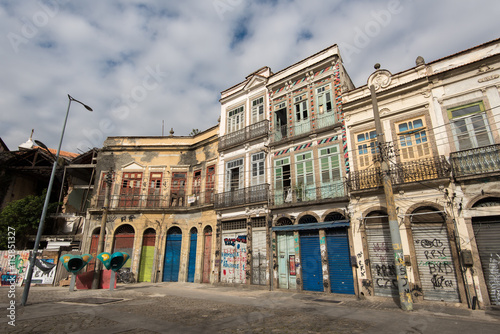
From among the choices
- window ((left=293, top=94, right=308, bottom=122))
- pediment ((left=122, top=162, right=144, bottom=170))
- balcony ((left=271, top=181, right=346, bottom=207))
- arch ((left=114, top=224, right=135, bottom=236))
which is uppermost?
window ((left=293, top=94, right=308, bottom=122))

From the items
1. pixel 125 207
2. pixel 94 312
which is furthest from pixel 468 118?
pixel 125 207

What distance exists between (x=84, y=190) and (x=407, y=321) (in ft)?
85.6

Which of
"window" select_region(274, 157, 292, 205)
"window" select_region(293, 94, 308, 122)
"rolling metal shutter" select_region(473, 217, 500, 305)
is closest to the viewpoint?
"rolling metal shutter" select_region(473, 217, 500, 305)

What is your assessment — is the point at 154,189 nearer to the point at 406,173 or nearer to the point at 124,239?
the point at 124,239

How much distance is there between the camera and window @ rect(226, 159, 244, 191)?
18.9 m

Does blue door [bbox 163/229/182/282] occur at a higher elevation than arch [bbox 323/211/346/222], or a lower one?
lower

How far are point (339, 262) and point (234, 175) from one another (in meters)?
8.89

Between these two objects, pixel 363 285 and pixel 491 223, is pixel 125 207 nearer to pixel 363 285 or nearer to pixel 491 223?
pixel 363 285

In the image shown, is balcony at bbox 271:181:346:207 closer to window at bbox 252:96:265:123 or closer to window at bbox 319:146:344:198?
window at bbox 319:146:344:198

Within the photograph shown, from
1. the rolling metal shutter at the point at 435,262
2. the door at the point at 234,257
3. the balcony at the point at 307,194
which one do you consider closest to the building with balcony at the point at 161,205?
the door at the point at 234,257

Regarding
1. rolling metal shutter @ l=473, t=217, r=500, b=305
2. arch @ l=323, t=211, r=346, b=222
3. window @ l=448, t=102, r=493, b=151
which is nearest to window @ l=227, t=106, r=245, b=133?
arch @ l=323, t=211, r=346, b=222

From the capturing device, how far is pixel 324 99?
16.3 metres

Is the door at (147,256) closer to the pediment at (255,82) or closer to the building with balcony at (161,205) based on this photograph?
the building with balcony at (161,205)

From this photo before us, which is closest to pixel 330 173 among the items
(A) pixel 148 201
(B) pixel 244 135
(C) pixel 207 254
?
(B) pixel 244 135
